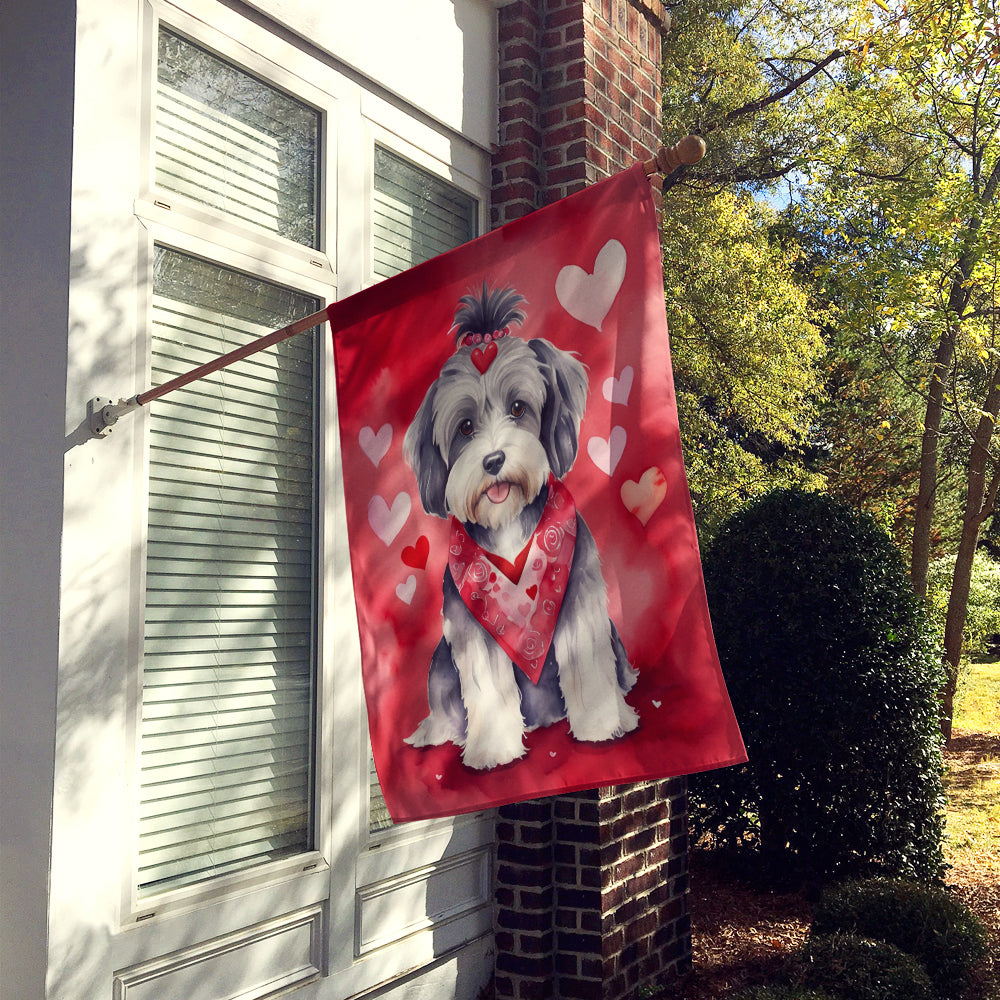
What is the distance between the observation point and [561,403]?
8.14ft

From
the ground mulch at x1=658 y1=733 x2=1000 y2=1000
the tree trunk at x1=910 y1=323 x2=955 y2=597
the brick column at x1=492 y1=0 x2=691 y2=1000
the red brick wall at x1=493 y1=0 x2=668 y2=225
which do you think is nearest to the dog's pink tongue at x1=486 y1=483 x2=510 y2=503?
the brick column at x1=492 y1=0 x2=691 y2=1000

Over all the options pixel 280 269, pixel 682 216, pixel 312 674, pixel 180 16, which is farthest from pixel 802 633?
pixel 682 216

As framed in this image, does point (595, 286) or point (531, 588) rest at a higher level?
point (595, 286)

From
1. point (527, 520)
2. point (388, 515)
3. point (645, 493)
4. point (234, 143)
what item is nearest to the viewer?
point (645, 493)

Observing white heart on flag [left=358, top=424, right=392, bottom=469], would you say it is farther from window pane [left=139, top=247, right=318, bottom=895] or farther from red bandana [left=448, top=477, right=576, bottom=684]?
window pane [left=139, top=247, right=318, bottom=895]

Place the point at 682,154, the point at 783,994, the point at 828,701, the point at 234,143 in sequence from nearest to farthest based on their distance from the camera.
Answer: the point at 682,154 → the point at 234,143 → the point at 783,994 → the point at 828,701

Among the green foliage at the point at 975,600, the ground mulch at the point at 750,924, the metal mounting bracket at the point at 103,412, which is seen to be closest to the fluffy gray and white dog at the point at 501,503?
the metal mounting bracket at the point at 103,412

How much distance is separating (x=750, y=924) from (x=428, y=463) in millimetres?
4177

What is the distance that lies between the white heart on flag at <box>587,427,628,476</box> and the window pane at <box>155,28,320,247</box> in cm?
173

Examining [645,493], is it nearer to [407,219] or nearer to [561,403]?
[561,403]

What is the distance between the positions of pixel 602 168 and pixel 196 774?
3290 millimetres

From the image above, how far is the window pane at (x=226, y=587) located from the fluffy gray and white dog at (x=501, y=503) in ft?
3.26

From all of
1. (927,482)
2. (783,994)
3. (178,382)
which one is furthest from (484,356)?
(927,482)

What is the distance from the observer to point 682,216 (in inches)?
467
